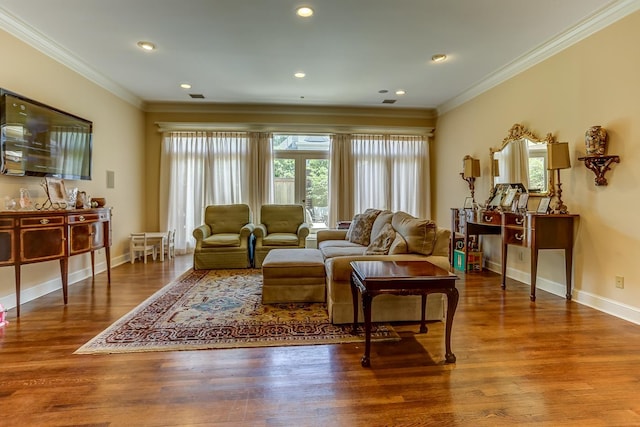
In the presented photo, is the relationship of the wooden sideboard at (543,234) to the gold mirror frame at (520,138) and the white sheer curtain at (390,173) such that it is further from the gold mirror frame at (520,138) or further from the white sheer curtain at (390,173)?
the white sheer curtain at (390,173)

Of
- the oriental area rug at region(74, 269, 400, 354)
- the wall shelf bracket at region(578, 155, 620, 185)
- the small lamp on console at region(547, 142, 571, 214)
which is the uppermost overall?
the small lamp on console at region(547, 142, 571, 214)

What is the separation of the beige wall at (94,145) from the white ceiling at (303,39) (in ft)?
0.62

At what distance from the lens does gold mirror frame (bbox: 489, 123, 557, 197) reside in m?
3.73

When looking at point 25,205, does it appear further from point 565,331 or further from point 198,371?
point 565,331

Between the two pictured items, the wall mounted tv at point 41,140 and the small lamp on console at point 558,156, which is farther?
the small lamp on console at point 558,156

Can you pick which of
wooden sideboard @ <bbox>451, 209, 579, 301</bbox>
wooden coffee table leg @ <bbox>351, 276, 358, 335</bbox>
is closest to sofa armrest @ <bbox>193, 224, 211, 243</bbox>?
wooden coffee table leg @ <bbox>351, 276, 358, 335</bbox>

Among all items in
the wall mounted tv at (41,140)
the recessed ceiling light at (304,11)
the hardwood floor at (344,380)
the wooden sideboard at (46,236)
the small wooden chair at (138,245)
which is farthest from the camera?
the small wooden chair at (138,245)

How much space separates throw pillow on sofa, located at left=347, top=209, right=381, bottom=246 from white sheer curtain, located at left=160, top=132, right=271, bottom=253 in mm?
2333

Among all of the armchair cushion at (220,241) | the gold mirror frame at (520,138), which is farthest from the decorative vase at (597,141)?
the armchair cushion at (220,241)

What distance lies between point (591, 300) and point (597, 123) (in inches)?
69.2

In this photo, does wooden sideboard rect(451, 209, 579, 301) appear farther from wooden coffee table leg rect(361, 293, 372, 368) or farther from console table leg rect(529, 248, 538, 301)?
wooden coffee table leg rect(361, 293, 372, 368)

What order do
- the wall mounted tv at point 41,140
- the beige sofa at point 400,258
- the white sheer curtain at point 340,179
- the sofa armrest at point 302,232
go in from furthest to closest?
the white sheer curtain at point 340,179 → the sofa armrest at point 302,232 → the wall mounted tv at point 41,140 → the beige sofa at point 400,258

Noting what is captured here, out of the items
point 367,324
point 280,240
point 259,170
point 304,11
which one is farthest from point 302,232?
point 367,324

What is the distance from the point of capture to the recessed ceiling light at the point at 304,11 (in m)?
2.94
